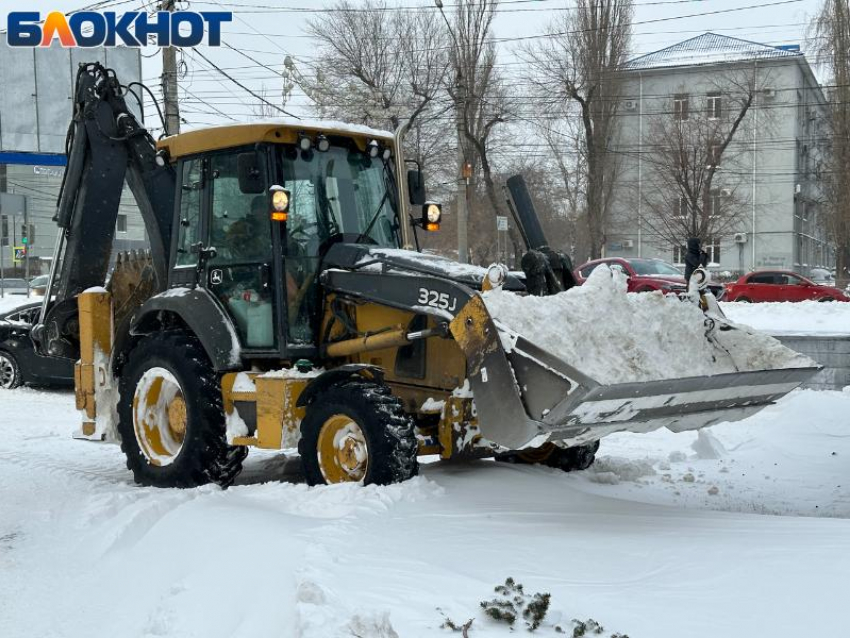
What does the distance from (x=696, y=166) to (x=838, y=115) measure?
17.9ft

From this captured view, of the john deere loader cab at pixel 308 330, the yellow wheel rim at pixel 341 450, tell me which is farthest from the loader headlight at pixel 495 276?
the yellow wheel rim at pixel 341 450

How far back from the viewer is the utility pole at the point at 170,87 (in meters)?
20.2

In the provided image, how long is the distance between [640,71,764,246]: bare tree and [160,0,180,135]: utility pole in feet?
72.3

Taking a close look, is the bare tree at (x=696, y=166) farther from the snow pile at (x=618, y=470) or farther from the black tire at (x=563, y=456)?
the black tire at (x=563, y=456)

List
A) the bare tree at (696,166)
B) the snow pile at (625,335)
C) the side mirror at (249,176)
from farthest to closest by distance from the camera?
the bare tree at (696,166), the side mirror at (249,176), the snow pile at (625,335)

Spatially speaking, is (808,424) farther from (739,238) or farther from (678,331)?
(739,238)

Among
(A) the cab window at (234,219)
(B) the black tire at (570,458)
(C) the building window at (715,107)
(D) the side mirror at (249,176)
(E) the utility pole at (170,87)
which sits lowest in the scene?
(B) the black tire at (570,458)

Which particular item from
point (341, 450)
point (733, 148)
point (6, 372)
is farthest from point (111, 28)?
point (733, 148)

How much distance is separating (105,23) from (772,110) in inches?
1271

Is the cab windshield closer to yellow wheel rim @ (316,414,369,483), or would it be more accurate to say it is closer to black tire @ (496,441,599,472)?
yellow wheel rim @ (316,414,369,483)

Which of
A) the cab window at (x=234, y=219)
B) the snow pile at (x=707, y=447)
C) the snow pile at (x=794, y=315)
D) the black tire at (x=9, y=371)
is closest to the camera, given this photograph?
the cab window at (x=234, y=219)

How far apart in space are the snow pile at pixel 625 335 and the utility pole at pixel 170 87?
1471cm

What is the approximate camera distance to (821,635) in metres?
4.19

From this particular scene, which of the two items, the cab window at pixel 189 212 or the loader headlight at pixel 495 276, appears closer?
the loader headlight at pixel 495 276
